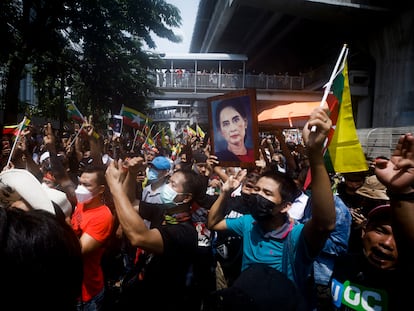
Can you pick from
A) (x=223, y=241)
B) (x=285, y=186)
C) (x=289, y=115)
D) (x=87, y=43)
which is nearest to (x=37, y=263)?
(x=285, y=186)

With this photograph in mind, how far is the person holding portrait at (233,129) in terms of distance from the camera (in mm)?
3249

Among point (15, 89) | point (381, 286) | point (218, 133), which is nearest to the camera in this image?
point (381, 286)

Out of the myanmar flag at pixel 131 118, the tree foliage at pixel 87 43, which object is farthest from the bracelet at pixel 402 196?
the tree foliage at pixel 87 43

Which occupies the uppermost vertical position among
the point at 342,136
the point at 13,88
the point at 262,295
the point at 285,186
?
the point at 13,88

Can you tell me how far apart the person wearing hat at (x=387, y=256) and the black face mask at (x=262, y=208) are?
0.52 metres

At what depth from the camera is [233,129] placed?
11.0 feet

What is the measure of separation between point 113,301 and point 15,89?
10315 millimetres

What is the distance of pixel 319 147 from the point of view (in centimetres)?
159

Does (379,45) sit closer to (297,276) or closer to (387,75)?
(387,75)

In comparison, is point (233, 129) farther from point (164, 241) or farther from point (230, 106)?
point (164, 241)

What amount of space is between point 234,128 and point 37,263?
2.54 m

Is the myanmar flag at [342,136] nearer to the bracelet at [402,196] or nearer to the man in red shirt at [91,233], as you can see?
the bracelet at [402,196]

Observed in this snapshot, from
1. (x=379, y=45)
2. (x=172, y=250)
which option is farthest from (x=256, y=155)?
(x=379, y=45)

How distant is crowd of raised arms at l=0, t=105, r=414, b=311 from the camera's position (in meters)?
1.04
